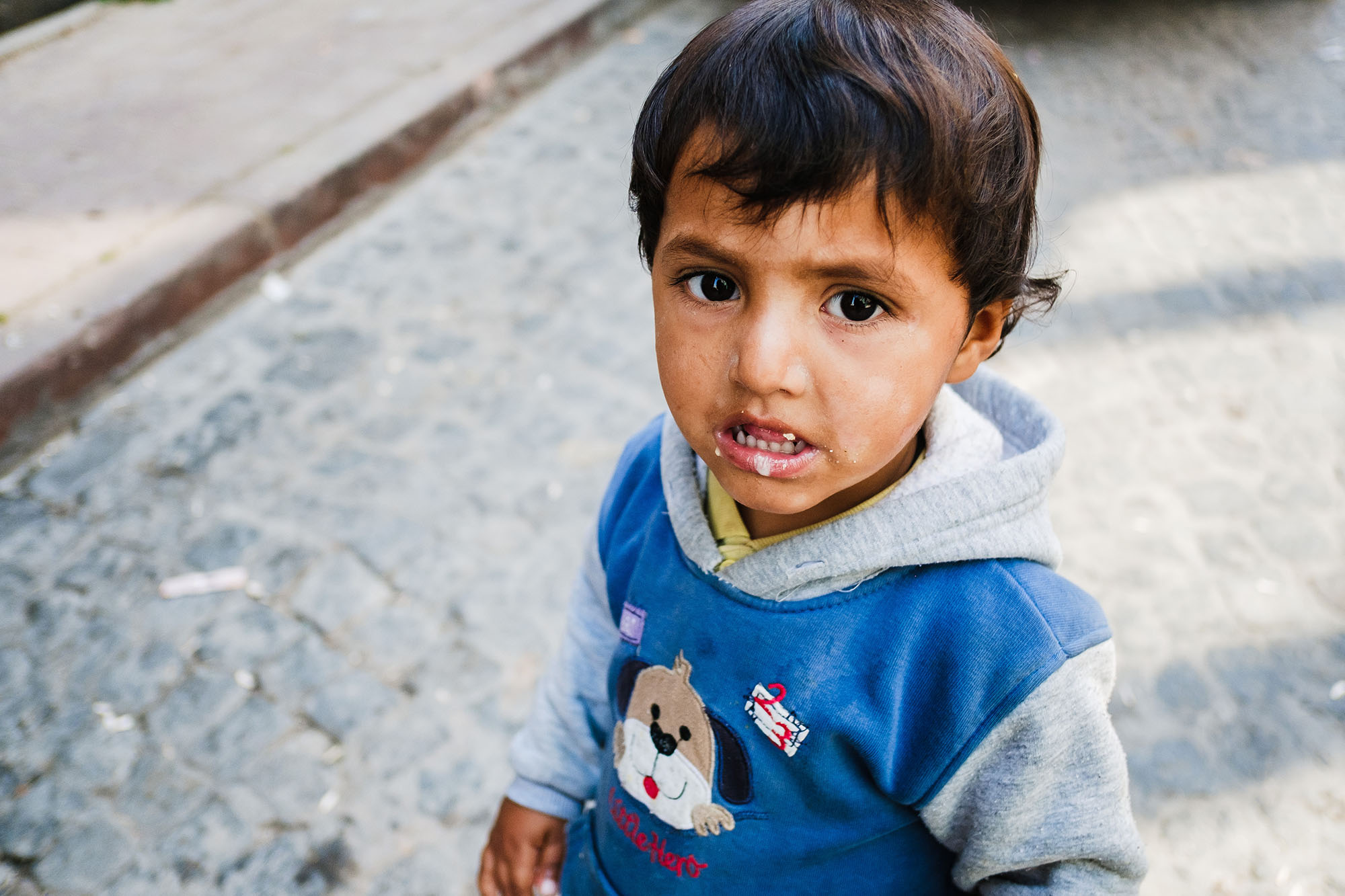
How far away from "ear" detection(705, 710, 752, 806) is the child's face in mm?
272

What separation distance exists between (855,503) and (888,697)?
0.23m

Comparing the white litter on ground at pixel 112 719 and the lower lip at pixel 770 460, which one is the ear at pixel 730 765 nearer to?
the lower lip at pixel 770 460

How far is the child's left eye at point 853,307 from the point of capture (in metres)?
0.92

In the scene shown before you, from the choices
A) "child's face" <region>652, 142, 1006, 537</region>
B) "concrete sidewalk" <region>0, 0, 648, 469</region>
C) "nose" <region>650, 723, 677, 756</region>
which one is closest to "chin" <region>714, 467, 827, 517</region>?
"child's face" <region>652, 142, 1006, 537</region>

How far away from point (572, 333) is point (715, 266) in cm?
244

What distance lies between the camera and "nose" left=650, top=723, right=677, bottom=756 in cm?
114

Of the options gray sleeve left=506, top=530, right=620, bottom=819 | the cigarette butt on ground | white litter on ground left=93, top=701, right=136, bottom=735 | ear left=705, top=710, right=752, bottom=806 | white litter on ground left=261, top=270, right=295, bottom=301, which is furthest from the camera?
white litter on ground left=261, top=270, right=295, bottom=301

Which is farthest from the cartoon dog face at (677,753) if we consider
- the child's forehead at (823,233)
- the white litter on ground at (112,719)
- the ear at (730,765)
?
the white litter on ground at (112,719)

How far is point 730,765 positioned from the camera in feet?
3.57

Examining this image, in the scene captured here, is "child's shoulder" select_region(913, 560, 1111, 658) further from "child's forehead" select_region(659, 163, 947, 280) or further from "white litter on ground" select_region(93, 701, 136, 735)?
"white litter on ground" select_region(93, 701, 136, 735)

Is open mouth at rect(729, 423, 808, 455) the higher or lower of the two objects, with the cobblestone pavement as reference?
higher

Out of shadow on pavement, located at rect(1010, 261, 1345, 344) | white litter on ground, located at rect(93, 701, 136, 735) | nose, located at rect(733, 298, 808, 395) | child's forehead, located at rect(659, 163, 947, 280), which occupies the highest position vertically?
child's forehead, located at rect(659, 163, 947, 280)

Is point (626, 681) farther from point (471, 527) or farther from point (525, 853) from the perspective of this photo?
point (471, 527)

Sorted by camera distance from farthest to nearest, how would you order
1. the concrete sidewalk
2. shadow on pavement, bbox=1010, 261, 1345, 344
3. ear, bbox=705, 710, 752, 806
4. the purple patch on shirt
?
shadow on pavement, bbox=1010, 261, 1345, 344 < the concrete sidewalk < the purple patch on shirt < ear, bbox=705, 710, 752, 806
